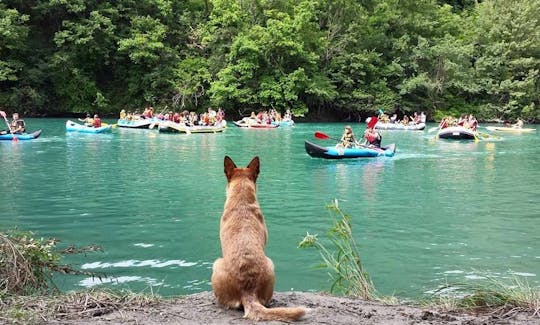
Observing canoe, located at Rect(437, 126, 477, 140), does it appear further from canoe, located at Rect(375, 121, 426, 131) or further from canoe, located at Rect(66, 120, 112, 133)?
canoe, located at Rect(66, 120, 112, 133)

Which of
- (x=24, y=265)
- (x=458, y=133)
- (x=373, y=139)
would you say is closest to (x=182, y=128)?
(x=373, y=139)

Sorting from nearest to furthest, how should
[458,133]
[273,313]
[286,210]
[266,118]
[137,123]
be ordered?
1. [273,313]
2. [286,210]
3. [458,133]
4. [137,123]
5. [266,118]

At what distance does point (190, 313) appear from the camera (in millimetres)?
3479

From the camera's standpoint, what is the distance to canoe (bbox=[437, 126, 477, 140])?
1052 inches

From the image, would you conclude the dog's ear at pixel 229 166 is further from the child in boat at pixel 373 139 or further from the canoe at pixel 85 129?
the canoe at pixel 85 129

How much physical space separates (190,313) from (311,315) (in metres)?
0.76

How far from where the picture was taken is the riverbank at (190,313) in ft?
10.7

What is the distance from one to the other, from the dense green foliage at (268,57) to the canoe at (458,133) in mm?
13979

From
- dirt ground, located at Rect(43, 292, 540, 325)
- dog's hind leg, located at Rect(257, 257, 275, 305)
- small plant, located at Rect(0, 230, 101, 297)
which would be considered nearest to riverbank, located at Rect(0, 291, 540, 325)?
dirt ground, located at Rect(43, 292, 540, 325)

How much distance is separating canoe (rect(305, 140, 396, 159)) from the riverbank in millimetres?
14133

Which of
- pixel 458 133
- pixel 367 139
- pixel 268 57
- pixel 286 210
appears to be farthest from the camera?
pixel 268 57

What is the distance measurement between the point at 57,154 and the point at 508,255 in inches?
599

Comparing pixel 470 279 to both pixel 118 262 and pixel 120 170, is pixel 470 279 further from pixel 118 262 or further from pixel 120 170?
pixel 120 170

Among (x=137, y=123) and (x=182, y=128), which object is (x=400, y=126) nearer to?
(x=182, y=128)
